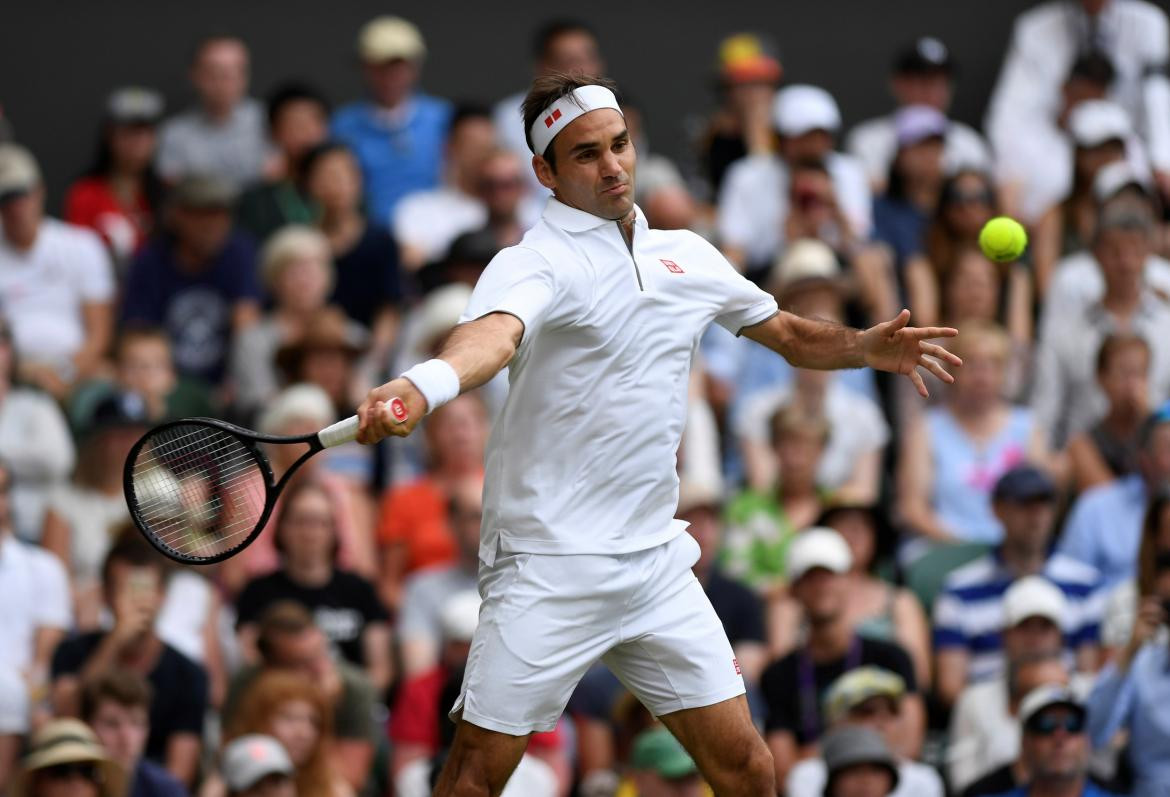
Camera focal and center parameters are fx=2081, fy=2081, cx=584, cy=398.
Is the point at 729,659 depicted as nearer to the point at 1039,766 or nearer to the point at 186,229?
the point at 1039,766

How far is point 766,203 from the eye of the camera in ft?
38.2

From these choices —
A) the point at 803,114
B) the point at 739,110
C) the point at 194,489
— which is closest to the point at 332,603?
the point at 194,489

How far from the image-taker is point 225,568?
9.53 metres

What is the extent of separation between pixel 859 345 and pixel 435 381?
1.51 m

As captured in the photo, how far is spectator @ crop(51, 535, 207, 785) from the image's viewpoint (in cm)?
845

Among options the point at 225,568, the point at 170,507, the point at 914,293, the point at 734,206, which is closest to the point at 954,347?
the point at 914,293

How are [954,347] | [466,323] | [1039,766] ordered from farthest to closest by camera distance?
[954,347], [1039,766], [466,323]

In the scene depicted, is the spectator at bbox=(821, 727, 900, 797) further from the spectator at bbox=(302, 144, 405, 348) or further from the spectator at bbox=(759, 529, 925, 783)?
the spectator at bbox=(302, 144, 405, 348)

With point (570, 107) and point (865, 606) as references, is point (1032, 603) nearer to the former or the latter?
point (865, 606)

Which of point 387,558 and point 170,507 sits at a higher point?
point 170,507

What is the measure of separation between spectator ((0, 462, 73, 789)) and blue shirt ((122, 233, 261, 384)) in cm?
205

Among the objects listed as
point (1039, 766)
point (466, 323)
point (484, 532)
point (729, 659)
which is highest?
point (466, 323)

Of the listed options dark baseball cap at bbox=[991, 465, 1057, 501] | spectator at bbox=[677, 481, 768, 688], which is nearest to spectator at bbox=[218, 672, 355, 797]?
spectator at bbox=[677, 481, 768, 688]

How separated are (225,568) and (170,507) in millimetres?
3777
